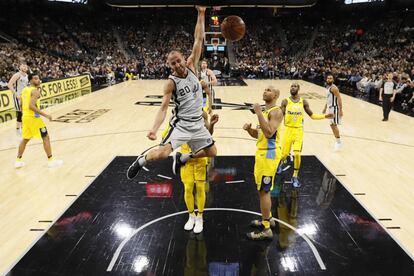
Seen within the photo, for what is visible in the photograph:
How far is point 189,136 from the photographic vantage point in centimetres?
402

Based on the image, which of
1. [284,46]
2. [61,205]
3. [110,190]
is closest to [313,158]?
[110,190]

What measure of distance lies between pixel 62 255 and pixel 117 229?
0.74 m

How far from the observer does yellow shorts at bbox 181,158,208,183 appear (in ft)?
13.6

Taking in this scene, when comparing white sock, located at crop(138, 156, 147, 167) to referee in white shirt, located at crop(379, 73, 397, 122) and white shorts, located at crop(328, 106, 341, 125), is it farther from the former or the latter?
referee in white shirt, located at crop(379, 73, 397, 122)

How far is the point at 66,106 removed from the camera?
14.0m

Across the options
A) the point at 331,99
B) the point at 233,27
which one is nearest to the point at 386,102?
the point at 331,99

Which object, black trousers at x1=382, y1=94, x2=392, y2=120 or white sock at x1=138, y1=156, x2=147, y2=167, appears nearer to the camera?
white sock at x1=138, y1=156, x2=147, y2=167

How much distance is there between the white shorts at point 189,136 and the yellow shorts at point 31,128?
11.5 ft

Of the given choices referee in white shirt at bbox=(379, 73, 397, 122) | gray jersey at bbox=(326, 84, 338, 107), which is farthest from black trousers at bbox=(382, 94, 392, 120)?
gray jersey at bbox=(326, 84, 338, 107)

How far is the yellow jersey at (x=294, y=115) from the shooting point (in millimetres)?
5656

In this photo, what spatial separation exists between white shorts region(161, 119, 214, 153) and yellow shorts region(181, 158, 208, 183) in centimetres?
14

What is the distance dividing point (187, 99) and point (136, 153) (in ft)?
13.3

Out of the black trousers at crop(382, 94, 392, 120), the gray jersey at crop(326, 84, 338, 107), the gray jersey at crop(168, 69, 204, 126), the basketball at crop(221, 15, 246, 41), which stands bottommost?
the black trousers at crop(382, 94, 392, 120)

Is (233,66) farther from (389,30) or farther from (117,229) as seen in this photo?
(117,229)
